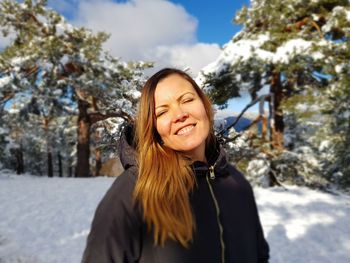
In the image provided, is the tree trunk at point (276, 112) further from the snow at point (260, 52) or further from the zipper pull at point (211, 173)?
the zipper pull at point (211, 173)

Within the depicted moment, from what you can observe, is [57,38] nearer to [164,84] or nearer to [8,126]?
[8,126]

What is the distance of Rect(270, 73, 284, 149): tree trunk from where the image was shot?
41.2 feet

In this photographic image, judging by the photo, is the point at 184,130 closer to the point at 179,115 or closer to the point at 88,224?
the point at 179,115

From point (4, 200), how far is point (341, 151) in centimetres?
1722

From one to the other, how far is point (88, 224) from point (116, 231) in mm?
7123

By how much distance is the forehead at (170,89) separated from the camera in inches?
68.6

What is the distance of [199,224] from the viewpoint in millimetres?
1640

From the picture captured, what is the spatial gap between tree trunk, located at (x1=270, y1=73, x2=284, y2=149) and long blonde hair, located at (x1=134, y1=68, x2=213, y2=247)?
36.7ft

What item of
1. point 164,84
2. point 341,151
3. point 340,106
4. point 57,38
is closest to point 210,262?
point 164,84

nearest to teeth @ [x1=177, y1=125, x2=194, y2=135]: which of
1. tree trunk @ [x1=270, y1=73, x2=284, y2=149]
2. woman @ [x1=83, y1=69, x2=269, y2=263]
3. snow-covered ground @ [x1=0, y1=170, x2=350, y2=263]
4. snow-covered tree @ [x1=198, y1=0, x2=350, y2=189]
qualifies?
woman @ [x1=83, y1=69, x2=269, y2=263]

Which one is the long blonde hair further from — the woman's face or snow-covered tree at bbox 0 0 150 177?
snow-covered tree at bbox 0 0 150 177

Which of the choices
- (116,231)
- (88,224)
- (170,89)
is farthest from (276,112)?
(116,231)

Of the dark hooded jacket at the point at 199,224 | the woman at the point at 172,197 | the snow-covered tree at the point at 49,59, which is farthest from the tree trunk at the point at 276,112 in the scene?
the woman at the point at 172,197

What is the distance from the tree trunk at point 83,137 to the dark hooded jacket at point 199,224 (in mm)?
16392
